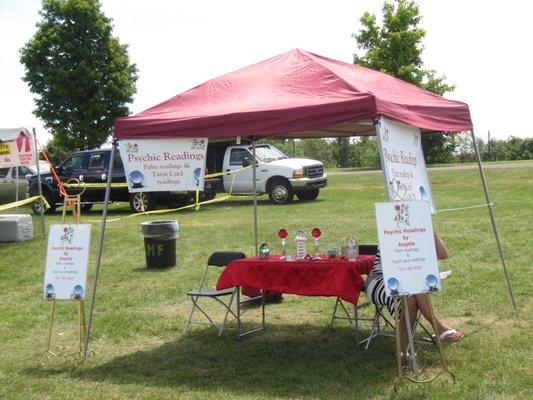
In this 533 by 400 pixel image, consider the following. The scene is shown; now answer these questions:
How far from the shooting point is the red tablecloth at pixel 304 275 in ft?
19.5

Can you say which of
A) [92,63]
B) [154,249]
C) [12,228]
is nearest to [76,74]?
[92,63]

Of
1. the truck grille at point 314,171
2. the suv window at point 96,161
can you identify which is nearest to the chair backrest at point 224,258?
the truck grille at point 314,171

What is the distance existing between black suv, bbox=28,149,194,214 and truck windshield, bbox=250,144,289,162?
2117mm

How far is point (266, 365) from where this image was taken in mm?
5922

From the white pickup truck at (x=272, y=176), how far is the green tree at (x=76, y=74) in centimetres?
1598

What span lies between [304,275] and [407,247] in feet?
3.76

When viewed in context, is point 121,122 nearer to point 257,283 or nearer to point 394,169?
point 257,283

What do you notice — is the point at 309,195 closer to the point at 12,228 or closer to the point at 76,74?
the point at 12,228

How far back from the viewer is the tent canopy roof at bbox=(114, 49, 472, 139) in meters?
5.66

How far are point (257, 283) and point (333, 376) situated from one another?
3.95 feet

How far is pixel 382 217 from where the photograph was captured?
525 cm

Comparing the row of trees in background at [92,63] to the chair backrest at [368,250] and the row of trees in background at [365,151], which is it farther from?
the chair backrest at [368,250]

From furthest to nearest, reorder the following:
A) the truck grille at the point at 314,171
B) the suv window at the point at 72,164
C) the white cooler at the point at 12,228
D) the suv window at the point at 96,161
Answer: the suv window at the point at 72,164, the suv window at the point at 96,161, the truck grille at the point at 314,171, the white cooler at the point at 12,228

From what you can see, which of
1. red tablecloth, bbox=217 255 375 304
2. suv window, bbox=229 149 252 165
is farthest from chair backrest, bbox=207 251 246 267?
suv window, bbox=229 149 252 165
